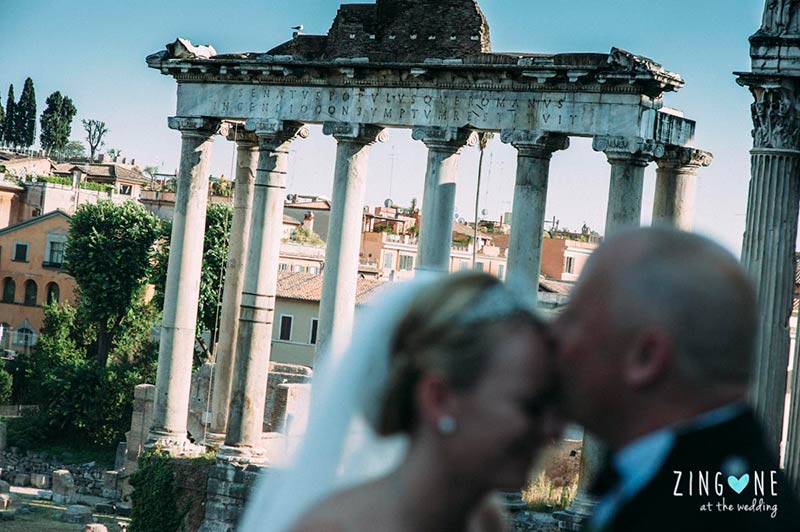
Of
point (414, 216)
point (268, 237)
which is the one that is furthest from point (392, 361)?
point (414, 216)

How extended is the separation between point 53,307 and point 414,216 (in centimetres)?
2566

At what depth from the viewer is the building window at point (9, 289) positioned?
2324 inches

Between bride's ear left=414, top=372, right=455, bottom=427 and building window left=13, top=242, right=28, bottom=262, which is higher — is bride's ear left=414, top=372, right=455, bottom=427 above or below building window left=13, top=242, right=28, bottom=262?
below

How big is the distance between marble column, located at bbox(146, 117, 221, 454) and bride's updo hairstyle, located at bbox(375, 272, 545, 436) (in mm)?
19037

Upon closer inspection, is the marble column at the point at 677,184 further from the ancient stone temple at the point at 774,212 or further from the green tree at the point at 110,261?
the green tree at the point at 110,261

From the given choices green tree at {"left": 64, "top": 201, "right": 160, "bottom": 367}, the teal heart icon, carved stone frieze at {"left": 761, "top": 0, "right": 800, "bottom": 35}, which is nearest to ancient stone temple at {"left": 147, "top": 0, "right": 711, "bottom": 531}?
carved stone frieze at {"left": 761, "top": 0, "right": 800, "bottom": 35}

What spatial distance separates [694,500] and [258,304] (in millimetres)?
18346

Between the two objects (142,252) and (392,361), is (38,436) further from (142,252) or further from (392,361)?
(392,361)

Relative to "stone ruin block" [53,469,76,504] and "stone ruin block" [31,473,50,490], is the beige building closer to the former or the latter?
"stone ruin block" [31,473,50,490]

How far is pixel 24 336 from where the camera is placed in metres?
57.9

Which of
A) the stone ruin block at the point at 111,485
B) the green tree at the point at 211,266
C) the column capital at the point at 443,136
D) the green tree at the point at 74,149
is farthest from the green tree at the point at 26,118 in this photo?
the column capital at the point at 443,136

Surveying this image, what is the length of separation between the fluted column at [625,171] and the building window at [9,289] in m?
45.6

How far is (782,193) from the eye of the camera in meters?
13.0

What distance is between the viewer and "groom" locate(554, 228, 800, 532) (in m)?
1.82
